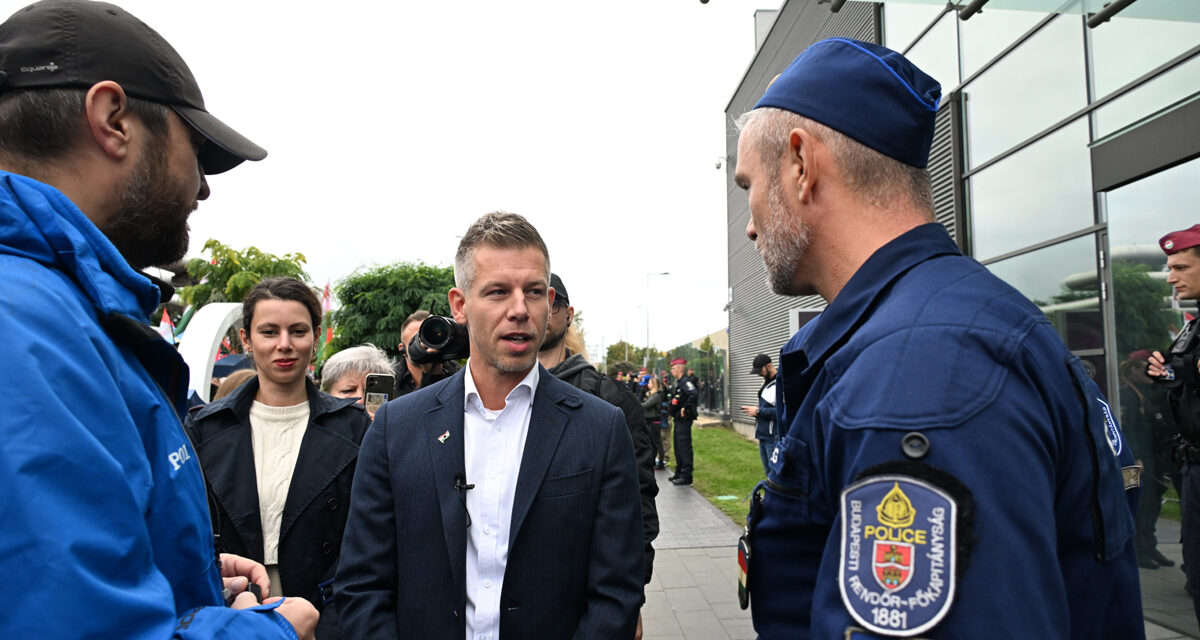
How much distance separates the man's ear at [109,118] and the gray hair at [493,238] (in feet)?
4.16

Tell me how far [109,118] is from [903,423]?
155 cm

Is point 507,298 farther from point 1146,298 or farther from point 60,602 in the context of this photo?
point 1146,298

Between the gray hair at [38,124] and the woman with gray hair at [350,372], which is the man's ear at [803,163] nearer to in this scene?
the gray hair at [38,124]

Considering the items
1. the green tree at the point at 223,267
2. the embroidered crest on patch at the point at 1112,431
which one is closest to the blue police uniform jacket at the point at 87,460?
the embroidered crest on patch at the point at 1112,431

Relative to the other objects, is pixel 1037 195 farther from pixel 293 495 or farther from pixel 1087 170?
pixel 293 495

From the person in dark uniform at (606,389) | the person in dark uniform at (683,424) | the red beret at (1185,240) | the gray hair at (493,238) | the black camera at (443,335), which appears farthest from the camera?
the person in dark uniform at (683,424)

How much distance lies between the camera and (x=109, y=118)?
1.32 metres

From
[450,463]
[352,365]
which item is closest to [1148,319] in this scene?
[450,463]

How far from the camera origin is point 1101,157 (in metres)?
6.00

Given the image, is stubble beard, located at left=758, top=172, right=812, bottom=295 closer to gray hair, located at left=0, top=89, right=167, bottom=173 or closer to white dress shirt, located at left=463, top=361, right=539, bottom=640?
white dress shirt, located at left=463, top=361, right=539, bottom=640

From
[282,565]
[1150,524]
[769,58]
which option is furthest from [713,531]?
[769,58]

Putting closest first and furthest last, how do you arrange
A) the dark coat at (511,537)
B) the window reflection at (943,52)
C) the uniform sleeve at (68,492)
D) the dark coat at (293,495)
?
the uniform sleeve at (68,492)
the dark coat at (511,537)
the dark coat at (293,495)
the window reflection at (943,52)

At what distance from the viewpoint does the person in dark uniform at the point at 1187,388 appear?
3533mm

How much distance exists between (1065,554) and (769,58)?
2386cm
